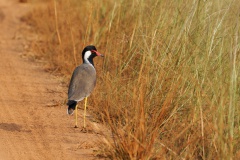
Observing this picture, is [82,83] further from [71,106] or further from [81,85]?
[71,106]

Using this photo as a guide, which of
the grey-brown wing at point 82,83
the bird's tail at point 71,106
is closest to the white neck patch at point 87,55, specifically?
the grey-brown wing at point 82,83

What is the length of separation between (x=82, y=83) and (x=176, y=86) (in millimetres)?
1424

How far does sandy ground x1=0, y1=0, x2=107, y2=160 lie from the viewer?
21.8 feet

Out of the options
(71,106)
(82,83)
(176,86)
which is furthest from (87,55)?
(176,86)

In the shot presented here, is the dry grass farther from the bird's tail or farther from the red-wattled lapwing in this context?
the bird's tail

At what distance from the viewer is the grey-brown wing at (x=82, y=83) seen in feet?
24.6

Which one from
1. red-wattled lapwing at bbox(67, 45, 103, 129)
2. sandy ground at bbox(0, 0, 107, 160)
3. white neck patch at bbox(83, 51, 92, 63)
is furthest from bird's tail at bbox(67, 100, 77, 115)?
white neck patch at bbox(83, 51, 92, 63)

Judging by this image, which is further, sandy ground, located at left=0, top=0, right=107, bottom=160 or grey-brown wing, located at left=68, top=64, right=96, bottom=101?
grey-brown wing, located at left=68, top=64, right=96, bottom=101

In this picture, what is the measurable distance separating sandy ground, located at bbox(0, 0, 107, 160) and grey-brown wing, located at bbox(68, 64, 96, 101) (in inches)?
15.3

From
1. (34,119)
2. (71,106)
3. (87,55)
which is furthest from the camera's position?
(87,55)

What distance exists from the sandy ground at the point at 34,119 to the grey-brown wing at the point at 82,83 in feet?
1.27

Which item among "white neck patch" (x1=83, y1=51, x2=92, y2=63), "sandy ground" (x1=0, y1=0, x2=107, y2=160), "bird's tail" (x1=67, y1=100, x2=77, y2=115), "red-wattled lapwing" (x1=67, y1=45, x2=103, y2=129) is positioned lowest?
"sandy ground" (x1=0, y1=0, x2=107, y2=160)

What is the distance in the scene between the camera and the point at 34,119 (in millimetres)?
7926

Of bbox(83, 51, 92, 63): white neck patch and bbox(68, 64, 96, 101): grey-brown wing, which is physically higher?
bbox(83, 51, 92, 63): white neck patch
